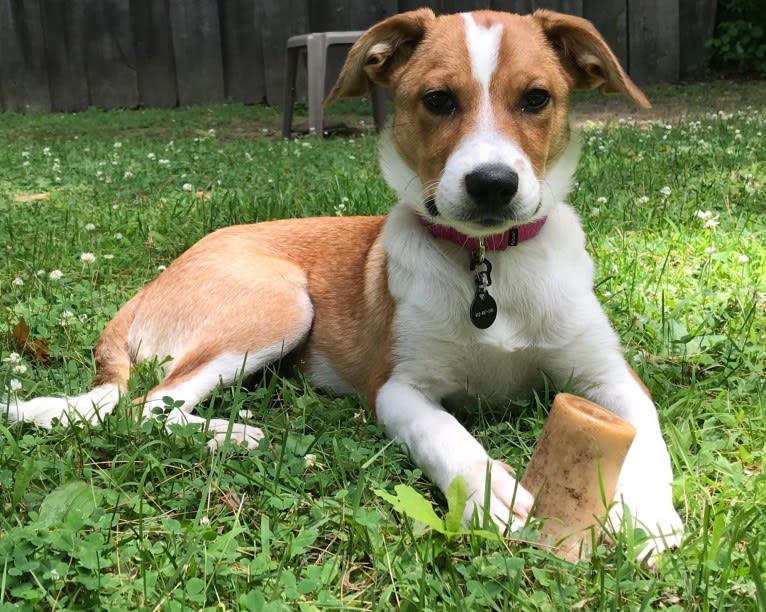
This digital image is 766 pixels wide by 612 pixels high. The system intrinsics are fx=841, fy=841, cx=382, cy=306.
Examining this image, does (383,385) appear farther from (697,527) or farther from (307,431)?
(697,527)

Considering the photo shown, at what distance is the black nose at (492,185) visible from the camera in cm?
256

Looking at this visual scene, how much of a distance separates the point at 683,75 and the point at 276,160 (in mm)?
7618

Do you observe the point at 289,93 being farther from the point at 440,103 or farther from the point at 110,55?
the point at 440,103

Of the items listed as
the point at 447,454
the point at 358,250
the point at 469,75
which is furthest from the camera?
the point at 358,250

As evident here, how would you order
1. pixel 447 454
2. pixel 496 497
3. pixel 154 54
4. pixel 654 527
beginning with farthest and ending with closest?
pixel 154 54
pixel 447 454
pixel 496 497
pixel 654 527

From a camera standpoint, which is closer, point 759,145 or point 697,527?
point 697,527

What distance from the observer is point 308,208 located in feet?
17.4

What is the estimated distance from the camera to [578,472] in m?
2.09

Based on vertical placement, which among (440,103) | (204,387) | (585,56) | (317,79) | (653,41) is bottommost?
(204,387)

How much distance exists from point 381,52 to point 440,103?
0.47m

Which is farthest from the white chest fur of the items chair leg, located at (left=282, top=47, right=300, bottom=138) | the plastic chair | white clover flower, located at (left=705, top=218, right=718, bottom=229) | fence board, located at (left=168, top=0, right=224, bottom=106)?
fence board, located at (left=168, top=0, right=224, bottom=106)

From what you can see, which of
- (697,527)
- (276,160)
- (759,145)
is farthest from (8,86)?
(697,527)

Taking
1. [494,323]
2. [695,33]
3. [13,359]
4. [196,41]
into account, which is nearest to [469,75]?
[494,323]

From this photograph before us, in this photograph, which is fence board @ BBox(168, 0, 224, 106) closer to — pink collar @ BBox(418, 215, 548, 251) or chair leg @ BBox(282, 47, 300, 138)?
chair leg @ BBox(282, 47, 300, 138)
